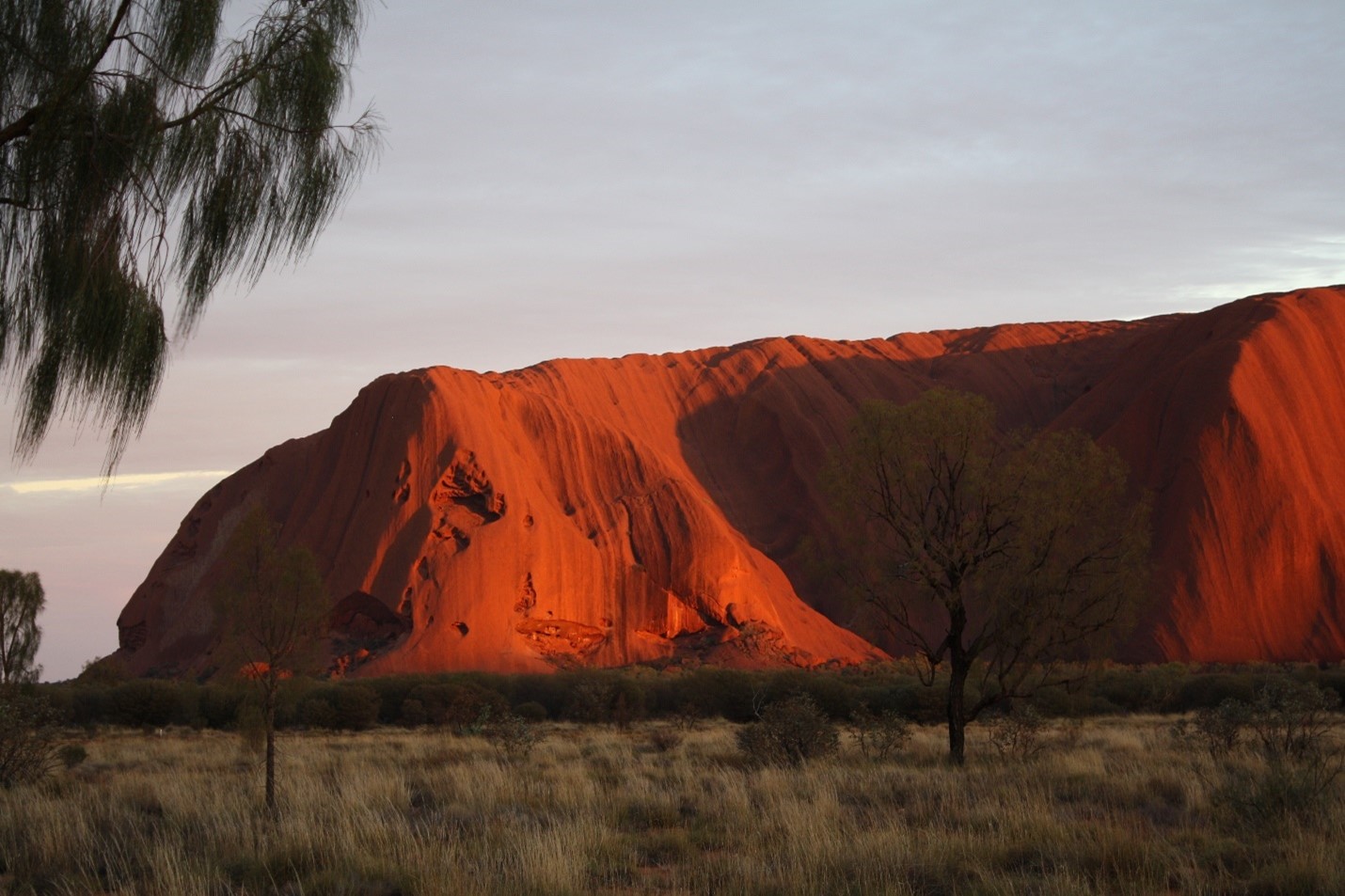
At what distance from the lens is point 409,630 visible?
1892 inches

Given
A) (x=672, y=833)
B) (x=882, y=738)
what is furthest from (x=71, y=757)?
(x=672, y=833)

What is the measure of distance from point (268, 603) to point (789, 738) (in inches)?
313

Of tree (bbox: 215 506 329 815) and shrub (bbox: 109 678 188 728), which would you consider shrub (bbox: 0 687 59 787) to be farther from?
shrub (bbox: 109 678 188 728)

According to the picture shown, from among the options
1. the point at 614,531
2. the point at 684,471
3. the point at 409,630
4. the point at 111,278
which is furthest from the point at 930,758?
the point at 684,471

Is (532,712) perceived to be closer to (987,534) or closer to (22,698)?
(22,698)

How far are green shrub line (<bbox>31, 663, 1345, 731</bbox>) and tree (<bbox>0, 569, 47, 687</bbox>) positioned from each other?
255 cm

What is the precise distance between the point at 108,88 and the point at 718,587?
4900 centimetres

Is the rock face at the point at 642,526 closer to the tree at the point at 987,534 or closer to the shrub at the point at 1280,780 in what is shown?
the tree at the point at 987,534

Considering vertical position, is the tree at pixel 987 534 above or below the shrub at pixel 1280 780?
above

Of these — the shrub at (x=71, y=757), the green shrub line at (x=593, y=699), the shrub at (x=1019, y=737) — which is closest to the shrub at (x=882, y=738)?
the shrub at (x=1019, y=737)

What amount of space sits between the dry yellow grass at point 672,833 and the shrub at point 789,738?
0.74 metres

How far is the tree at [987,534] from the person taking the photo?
17.9 m

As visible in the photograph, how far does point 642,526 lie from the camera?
57.4 metres

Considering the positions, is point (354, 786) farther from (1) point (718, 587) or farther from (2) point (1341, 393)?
(2) point (1341, 393)
